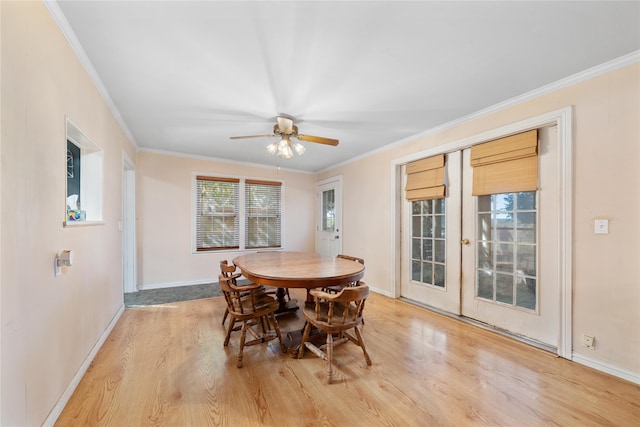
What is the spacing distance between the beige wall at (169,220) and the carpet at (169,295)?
22cm

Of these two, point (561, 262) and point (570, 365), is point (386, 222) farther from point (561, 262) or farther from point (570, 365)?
point (570, 365)

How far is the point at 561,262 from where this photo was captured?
7.24ft

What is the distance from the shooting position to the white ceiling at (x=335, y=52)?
58.2 inches

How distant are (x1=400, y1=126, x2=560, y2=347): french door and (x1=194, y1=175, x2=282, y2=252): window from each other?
2866 millimetres

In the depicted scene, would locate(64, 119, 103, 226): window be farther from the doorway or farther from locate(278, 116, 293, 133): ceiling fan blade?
the doorway

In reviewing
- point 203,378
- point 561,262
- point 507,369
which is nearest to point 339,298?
point 203,378

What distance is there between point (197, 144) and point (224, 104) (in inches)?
65.5

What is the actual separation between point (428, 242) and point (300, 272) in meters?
2.10

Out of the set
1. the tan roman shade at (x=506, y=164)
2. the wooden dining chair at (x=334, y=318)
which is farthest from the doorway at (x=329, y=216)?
the wooden dining chair at (x=334, y=318)

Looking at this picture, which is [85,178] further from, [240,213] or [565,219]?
[565,219]

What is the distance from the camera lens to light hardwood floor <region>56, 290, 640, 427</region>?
1.54m

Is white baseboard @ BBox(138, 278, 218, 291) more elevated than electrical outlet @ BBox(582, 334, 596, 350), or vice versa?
electrical outlet @ BBox(582, 334, 596, 350)

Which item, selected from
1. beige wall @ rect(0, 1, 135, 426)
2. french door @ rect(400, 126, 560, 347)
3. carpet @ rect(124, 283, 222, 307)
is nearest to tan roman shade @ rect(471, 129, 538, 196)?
french door @ rect(400, 126, 560, 347)

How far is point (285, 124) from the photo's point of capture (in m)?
2.71
